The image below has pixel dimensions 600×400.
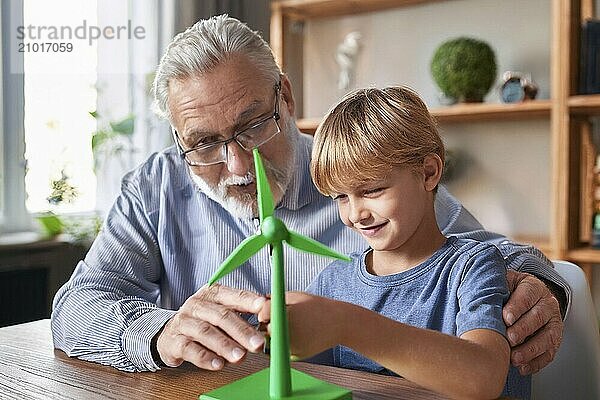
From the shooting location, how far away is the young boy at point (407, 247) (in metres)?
1.01

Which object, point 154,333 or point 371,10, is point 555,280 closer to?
point 154,333

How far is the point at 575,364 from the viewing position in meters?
1.39

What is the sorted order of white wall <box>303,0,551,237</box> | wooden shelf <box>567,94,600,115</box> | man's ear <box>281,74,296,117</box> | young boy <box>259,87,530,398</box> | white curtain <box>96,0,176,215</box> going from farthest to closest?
white curtain <box>96,0,176,215</box> → white wall <box>303,0,551,237</box> → wooden shelf <box>567,94,600,115</box> → man's ear <box>281,74,296,117</box> → young boy <box>259,87,530,398</box>

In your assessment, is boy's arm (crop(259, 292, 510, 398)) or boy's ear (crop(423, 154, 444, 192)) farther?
boy's ear (crop(423, 154, 444, 192))

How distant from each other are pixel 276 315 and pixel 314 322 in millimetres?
53

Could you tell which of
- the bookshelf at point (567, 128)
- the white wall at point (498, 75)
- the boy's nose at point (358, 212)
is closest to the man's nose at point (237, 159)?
the boy's nose at point (358, 212)

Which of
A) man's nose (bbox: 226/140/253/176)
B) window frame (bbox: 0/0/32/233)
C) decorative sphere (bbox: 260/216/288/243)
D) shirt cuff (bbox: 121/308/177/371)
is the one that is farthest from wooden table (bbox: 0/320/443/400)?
window frame (bbox: 0/0/32/233)

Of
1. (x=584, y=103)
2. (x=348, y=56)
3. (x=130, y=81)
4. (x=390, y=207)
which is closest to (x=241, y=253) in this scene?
(x=390, y=207)

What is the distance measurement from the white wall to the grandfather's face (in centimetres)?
182

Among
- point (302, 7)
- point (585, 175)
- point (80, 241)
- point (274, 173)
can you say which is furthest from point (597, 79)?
point (80, 241)

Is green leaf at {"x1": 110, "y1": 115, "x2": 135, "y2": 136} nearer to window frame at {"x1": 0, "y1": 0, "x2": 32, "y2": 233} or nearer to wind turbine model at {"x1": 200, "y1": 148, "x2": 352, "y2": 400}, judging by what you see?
window frame at {"x1": 0, "y1": 0, "x2": 32, "y2": 233}

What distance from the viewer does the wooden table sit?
1.08 m

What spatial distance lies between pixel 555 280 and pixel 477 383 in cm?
48

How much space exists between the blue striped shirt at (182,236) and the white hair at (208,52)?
0.22 meters
